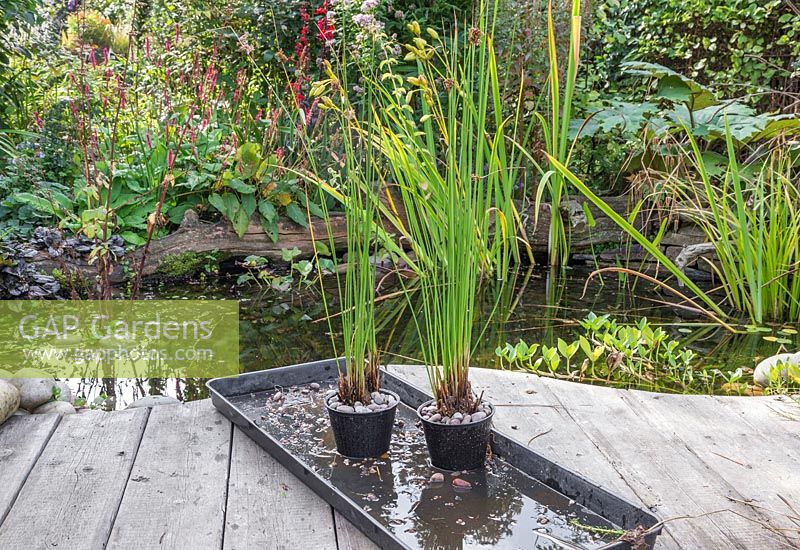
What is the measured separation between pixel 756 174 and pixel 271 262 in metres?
2.85

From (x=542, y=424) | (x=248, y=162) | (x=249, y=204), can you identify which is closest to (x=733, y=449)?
(x=542, y=424)

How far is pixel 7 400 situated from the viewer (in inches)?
75.4

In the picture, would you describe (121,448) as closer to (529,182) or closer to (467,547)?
(467,547)

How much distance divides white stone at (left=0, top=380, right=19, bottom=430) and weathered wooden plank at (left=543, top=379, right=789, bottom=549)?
147 centimetres

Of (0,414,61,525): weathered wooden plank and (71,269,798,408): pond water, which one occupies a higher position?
(0,414,61,525): weathered wooden plank

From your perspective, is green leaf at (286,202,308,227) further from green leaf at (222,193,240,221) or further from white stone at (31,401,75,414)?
white stone at (31,401,75,414)

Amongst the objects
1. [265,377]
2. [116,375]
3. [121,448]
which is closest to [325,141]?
[116,375]

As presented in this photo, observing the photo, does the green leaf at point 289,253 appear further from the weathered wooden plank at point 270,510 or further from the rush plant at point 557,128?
the weathered wooden plank at point 270,510

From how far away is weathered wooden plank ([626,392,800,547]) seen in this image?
153 centimetres

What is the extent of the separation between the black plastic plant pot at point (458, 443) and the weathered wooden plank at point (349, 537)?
242 mm

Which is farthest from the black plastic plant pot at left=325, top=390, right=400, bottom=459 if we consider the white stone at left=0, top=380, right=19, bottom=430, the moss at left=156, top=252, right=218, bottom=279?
the moss at left=156, top=252, right=218, bottom=279

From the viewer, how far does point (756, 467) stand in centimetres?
168
